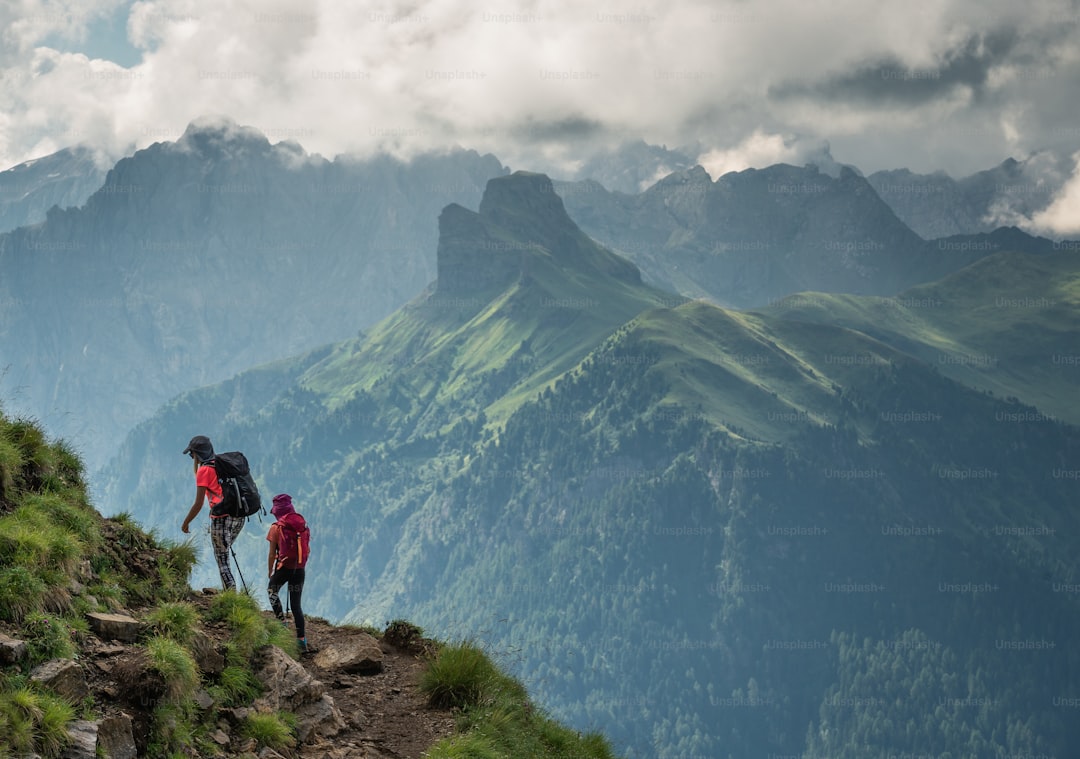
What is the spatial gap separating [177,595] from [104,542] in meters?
1.58

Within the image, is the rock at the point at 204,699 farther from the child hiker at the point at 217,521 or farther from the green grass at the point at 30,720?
the child hiker at the point at 217,521

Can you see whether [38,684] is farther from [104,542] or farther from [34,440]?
[34,440]

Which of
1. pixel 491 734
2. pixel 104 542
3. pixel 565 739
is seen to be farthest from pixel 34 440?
pixel 565 739

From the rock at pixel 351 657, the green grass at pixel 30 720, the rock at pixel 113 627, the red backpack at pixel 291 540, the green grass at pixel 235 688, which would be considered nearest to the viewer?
the green grass at pixel 30 720

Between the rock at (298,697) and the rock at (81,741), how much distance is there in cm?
337

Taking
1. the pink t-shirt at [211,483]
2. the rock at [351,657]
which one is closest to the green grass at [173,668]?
→ the pink t-shirt at [211,483]

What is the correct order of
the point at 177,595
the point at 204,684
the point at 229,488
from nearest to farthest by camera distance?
the point at 204,684 < the point at 177,595 < the point at 229,488

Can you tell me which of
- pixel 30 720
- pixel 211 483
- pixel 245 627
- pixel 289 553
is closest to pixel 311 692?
pixel 245 627

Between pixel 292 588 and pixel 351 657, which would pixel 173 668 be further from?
pixel 351 657

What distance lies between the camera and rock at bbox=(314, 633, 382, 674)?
772 inches

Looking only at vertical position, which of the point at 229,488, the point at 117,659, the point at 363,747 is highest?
the point at 229,488

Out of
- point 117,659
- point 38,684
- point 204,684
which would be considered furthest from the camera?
point 204,684

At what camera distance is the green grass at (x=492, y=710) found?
1753 centimetres

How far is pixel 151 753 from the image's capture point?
13.3m
